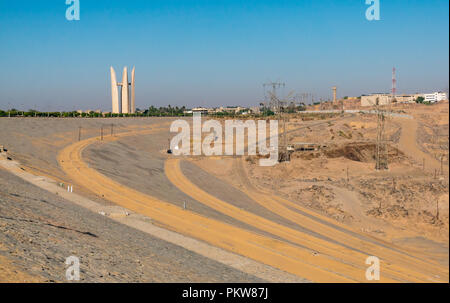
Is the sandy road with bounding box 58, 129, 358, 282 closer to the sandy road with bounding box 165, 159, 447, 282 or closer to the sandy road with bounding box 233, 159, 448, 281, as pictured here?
the sandy road with bounding box 165, 159, 447, 282

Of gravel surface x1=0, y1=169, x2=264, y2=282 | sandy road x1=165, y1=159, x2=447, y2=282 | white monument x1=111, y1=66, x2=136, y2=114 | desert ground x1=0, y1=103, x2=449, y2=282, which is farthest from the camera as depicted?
white monument x1=111, y1=66, x2=136, y2=114

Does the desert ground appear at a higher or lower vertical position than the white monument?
lower

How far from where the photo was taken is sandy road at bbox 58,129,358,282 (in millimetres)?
19219

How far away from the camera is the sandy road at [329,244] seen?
20.7 metres

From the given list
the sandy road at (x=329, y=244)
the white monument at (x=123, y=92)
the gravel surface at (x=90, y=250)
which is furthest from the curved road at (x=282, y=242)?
the white monument at (x=123, y=92)

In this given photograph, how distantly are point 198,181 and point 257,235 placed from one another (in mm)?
20477

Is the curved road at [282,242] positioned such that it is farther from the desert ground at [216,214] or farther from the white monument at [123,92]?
the white monument at [123,92]

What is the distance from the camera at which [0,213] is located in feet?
64.8

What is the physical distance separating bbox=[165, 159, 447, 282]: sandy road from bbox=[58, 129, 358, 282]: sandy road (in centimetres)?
105

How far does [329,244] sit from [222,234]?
6765 mm

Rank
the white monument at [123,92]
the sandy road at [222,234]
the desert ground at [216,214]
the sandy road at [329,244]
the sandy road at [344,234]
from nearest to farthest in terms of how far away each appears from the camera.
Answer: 1. the desert ground at [216,214]
2. the sandy road at [222,234]
3. the sandy road at [329,244]
4. the sandy road at [344,234]
5. the white monument at [123,92]

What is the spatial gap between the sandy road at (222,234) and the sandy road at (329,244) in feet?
3.44

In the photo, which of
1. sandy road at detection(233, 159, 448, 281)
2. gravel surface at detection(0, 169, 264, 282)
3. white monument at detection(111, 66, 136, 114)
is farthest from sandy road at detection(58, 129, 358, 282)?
white monument at detection(111, 66, 136, 114)
